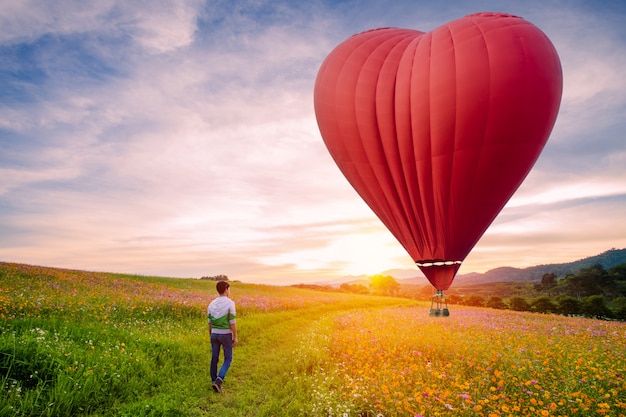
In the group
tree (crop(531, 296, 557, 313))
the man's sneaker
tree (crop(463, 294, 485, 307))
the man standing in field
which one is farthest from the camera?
tree (crop(531, 296, 557, 313))

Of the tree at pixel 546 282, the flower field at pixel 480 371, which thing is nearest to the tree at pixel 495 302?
the flower field at pixel 480 371

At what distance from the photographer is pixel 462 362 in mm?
8578

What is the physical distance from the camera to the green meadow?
619cm

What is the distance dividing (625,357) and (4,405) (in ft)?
42.0

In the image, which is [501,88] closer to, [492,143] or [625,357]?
[492,143]

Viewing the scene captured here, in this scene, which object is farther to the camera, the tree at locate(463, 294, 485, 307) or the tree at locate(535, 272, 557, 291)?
the tree at locate(535, 272, 557, 291)

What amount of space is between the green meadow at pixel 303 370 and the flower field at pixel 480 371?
0.04 m

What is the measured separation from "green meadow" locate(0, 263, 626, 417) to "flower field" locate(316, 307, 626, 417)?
0.04 m

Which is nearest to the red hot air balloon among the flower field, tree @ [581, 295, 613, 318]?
the flower field

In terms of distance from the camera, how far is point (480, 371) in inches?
321

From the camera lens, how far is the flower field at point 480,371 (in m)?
6.10

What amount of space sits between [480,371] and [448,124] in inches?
238

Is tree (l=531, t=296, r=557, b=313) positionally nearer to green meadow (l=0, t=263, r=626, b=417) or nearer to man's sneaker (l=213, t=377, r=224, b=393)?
green meadow (l=0, t=263, r=626, b=417)

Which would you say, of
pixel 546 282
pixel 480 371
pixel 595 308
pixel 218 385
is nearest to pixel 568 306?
pixel 595 308
